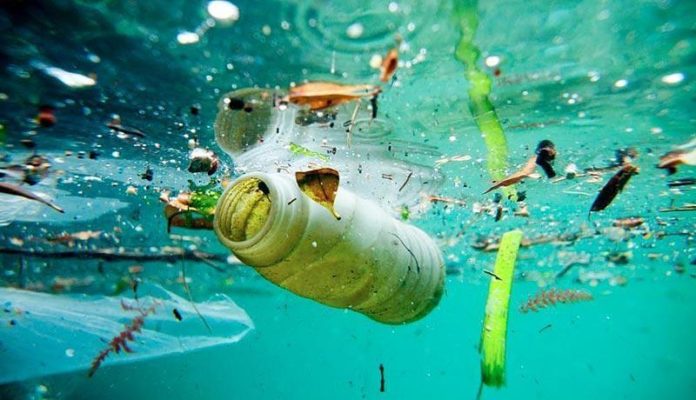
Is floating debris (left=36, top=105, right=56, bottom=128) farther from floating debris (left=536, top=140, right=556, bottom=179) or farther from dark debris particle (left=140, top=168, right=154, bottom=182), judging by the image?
floating debris (left=536, top=140, right=556, bottom=179)

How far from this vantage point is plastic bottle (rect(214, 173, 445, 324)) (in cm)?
369

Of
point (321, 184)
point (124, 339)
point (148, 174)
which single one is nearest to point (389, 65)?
point (321, 184)

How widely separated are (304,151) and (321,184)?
532cm

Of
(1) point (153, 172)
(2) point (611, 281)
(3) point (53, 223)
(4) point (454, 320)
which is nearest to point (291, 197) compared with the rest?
(1) point (153, 172)

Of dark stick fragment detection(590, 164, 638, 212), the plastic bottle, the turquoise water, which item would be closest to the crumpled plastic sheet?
the turquoise water

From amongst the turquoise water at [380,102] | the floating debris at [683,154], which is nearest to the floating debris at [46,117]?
the turquoise water at [380,102]

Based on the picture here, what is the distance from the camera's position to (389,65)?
561cm

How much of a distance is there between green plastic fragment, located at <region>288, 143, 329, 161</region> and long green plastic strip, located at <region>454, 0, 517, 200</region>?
340 cm

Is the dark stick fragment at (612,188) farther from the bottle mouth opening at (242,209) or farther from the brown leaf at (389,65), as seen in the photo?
the bottle mouth opening at (242,209)

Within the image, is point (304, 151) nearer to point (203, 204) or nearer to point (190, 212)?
point (203, 204)

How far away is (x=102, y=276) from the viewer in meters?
22.9

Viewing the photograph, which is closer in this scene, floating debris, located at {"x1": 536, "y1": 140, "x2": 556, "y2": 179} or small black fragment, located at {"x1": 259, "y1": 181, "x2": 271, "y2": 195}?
small black fragment, located at {"x1": 259, "y1": 181, "x2": 271, "y2": 195}

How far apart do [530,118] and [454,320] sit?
191 feet

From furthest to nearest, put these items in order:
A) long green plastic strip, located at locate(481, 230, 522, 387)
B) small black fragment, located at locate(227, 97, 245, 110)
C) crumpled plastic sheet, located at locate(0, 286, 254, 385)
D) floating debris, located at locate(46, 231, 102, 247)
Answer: floating debris, located at locate(46, 231, 102, 247), crumpled plastic sheet, located at locate(0, 286, 254, 385), small black fragment, located at locate(227, 97, 245, 110), long green plastic strip, located at locate(481, 230, 522, 387)
